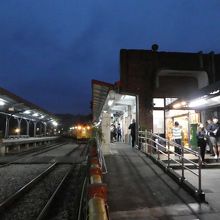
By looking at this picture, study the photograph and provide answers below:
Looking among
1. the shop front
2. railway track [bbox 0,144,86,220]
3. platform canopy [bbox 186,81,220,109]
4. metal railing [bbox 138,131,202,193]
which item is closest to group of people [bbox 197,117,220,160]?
metal railing [bbox 138,131,202,193]

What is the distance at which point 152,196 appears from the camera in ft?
24.7

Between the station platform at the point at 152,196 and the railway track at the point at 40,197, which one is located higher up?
the station platform at the point at 152,196

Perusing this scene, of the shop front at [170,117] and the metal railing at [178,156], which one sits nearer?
the metal railing at [178,156]

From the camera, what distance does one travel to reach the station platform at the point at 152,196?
20.6 ft

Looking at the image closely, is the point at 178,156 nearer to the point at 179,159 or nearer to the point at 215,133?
the point at 179,159

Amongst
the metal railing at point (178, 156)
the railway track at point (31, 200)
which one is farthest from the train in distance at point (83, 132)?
the railway track at point (31, 200)

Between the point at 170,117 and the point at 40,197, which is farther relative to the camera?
the point at 170,117

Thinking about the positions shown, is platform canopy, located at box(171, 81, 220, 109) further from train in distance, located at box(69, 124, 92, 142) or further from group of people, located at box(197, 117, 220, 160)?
train in distance, located at box(69, 124, 92, 142)

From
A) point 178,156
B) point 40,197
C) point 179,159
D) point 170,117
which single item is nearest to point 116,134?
point 170,117

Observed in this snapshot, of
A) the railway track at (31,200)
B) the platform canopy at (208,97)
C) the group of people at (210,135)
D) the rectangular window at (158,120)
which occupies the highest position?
the platform canopy at (208,97)

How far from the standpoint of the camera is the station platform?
6.27 meters

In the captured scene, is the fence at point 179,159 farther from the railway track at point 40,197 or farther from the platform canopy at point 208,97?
the railway track at point 40,197

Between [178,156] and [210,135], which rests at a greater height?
[210,135]

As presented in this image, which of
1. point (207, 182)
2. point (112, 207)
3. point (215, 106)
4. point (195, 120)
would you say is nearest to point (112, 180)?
point (112, 207)
